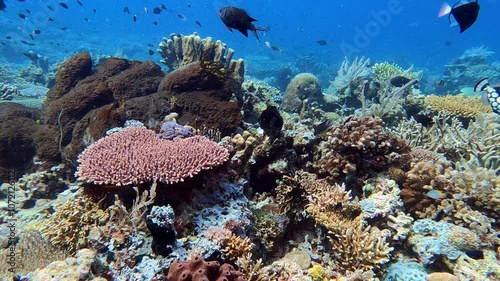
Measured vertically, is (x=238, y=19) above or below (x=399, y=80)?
below

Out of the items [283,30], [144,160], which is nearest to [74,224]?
[144,160]

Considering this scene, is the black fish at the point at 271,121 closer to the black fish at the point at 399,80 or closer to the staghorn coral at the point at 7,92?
the black fish at the point at 399,80

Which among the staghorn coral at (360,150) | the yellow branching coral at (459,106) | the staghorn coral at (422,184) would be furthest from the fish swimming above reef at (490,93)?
the yellow branching coral at (459,106)

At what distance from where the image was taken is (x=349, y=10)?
119m

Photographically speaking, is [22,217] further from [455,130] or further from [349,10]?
[349,10]

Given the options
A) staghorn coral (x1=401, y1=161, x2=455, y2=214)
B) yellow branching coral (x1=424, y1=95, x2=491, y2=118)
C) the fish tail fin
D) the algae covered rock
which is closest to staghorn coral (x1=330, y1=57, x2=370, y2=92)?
the algae covered rock

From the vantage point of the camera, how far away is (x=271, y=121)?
4203 mm

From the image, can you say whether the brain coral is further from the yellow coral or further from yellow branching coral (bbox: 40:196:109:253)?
the yellow coral

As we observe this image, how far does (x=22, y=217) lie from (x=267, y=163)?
414 cm

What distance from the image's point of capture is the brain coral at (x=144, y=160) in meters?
3.26

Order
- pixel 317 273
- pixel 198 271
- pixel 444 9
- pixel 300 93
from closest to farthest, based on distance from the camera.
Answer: pixel 198 271 < pixel 317 273 < pixel 444 9 < pixel 300 93

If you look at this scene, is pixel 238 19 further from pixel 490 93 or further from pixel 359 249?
pixel 490 93

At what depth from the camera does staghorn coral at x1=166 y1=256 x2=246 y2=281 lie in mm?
Result: 2383

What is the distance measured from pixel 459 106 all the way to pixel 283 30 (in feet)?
238
